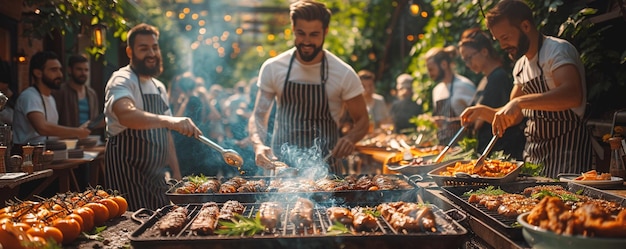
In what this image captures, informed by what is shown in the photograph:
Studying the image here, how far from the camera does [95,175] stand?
25.8 ft

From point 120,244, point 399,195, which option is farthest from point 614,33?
point 120,244

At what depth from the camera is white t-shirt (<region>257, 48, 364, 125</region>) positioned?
534 cm

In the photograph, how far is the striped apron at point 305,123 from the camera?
17.4ft

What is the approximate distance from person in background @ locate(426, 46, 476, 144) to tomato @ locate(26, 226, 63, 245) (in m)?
5.75

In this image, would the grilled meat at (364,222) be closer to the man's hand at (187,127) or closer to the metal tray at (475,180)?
the metal tray at (475,180)

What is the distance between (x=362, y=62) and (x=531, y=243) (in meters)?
12.5

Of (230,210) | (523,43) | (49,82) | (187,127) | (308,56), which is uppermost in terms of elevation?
(523,43)

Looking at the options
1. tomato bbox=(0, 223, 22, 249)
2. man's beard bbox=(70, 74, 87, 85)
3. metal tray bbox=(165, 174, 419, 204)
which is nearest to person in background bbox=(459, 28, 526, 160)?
metal tray bbox=(165, 174, 419, 204)

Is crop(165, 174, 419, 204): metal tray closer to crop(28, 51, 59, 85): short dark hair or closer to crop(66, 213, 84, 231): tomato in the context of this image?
crop(66, 213, 84, 231): tomato

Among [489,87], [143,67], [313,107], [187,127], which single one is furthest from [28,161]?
[489,87]

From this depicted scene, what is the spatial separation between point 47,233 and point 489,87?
18.0ft

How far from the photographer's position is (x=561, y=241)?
218 cm

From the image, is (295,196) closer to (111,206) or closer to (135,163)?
(111,206)

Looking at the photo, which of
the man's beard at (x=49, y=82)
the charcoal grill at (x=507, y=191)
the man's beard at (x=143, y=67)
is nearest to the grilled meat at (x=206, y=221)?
the charcoal grill at (x=507, y=191)
